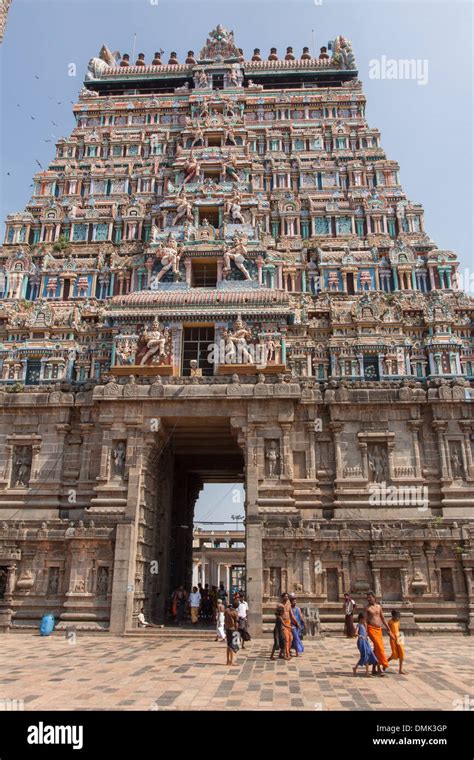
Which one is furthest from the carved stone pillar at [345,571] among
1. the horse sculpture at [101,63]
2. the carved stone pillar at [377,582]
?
the horse sculpture at [101,63]

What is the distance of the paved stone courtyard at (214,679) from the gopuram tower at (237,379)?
14.7 ft

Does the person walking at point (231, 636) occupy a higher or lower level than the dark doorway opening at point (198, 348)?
lower

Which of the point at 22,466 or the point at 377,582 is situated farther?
the point at 22,466

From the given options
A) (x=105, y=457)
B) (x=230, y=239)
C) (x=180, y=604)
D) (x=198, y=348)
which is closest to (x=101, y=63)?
(x=230, y=239)

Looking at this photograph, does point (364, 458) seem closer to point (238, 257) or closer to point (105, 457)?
point (105, 457)

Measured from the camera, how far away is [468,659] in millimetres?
17203

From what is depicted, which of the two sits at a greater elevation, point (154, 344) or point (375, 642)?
point (154, 344)

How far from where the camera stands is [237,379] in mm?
27016

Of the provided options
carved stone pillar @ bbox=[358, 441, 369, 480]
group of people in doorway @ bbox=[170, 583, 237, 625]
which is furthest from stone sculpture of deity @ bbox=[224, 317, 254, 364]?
group of people in doorway @ bbox=[170, 583, 237, 625]

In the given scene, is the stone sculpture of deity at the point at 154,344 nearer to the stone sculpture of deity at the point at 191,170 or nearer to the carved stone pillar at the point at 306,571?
the carved stone pillar at the point at 306,571

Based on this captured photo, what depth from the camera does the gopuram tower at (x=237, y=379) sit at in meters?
24.2

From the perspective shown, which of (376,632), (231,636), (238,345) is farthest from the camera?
(238,345)

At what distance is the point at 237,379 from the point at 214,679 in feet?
49.4

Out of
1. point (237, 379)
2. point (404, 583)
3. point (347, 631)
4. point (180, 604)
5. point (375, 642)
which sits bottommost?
point (347, 631)
